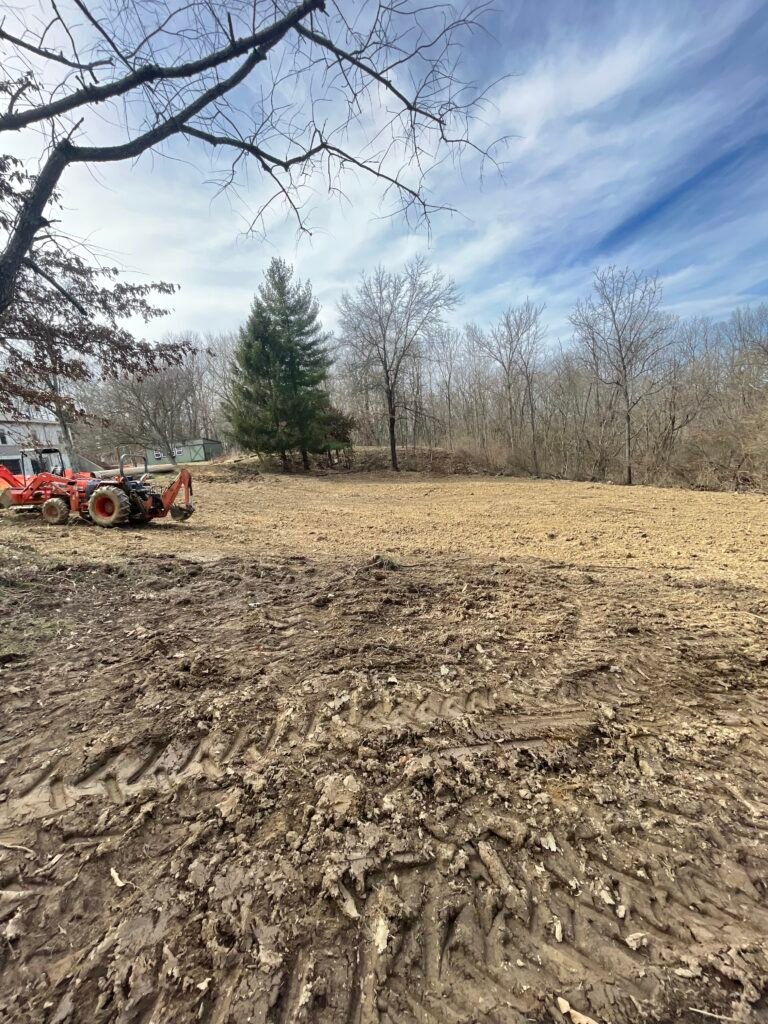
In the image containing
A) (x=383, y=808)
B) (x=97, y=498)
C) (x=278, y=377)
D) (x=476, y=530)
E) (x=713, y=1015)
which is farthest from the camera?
(x=278, y=377)

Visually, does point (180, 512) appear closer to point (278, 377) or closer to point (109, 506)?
point (109, 506)

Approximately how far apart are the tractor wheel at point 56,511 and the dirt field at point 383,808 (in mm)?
5259

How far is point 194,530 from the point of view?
8.84 meters

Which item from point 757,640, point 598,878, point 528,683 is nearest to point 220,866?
point 598,878

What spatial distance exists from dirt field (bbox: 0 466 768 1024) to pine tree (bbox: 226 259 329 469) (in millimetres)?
19971

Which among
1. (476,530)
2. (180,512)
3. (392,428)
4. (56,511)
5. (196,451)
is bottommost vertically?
(476,530)

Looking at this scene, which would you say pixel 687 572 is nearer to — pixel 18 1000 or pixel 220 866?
pixel 220 866

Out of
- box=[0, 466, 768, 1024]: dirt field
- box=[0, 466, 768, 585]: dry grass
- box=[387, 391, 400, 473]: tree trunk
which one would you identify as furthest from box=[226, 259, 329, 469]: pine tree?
box=[0, 466, 768, 1024]: dirt field

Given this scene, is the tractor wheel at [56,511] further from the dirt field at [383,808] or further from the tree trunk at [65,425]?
the dirt field at [383,808]

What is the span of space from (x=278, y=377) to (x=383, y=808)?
23.8 metres

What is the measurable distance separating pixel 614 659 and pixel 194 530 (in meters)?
7.90

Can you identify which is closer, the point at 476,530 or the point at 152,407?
the point at 476,530

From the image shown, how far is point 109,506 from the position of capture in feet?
27.7

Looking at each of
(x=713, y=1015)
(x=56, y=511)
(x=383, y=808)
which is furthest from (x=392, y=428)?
(x=713, y=1015)
